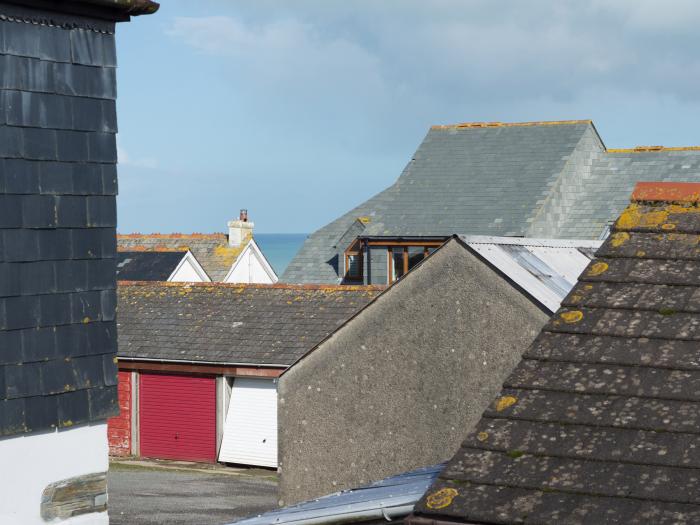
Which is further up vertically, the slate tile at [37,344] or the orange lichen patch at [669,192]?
the orange lichen patch at [669,192]

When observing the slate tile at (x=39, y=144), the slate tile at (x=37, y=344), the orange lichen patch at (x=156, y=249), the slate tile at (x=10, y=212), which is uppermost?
the orange lichen patch at (x=156, y=249)

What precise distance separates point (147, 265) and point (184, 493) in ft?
71.4

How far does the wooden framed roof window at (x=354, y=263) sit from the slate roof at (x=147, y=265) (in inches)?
289

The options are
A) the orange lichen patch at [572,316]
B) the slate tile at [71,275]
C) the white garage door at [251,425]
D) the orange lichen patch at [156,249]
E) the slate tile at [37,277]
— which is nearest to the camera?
the orange lichen patch at [572,316]

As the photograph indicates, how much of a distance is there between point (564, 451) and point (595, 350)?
630 mm

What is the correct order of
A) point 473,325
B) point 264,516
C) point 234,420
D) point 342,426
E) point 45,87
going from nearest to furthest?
point 264,516 < point 45,87 < point 473,325 < point 342,426 < point 234,420

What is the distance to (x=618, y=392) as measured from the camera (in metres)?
5.32

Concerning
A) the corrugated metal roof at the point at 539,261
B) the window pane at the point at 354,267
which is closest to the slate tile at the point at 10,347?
the corrugated metal roof at the point at 539,261

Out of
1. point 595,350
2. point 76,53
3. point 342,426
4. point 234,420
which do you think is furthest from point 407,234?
point 595,350

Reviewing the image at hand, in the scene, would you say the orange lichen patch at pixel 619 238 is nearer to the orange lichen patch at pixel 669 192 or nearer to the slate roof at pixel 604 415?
the slate roof at pixel 604 415

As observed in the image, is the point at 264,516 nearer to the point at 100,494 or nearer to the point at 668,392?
the point at 100,494

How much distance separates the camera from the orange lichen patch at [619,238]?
6184 mm

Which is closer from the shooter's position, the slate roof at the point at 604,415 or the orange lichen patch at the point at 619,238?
the slate roof at the point at 604,415

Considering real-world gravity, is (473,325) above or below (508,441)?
above
